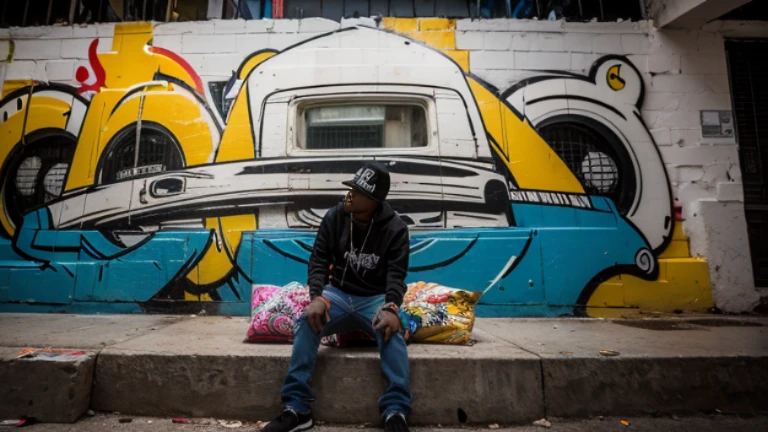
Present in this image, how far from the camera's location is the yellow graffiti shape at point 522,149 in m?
4.27

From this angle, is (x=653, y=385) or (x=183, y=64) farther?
(x=183, y=64)

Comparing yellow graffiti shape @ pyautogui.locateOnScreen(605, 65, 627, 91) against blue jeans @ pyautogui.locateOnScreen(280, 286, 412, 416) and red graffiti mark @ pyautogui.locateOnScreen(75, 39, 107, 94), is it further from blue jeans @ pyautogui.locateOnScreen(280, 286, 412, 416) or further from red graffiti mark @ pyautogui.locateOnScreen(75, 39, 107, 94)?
red graffiti mark @ pyautogui.locateOnScreen(75, 39, 107, 94)

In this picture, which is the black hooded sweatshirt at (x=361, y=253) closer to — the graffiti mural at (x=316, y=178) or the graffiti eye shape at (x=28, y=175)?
the graffiti mural at (x=316, y=178)

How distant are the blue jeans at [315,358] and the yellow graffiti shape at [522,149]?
2.83 meters

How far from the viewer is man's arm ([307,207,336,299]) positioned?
2238 mm

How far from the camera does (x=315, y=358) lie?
2.09 m

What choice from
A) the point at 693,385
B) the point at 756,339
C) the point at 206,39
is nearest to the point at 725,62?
the point at 756,339

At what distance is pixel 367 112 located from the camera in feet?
14.3

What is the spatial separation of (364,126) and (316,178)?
832 mm

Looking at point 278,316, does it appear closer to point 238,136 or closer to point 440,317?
point 440,317

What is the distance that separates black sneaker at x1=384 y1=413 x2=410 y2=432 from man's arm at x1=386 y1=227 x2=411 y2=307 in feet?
1.86

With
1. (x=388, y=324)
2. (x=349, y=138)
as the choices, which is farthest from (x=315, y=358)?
(x=349, y=138)

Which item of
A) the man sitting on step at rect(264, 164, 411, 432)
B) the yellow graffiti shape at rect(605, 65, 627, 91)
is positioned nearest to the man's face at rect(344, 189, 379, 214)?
the man sitting on step at rect(264, 164, 411, 432)

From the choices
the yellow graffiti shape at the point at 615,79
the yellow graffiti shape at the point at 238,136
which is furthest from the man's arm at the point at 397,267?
the yellow graffiti shape at the point at 615,79
